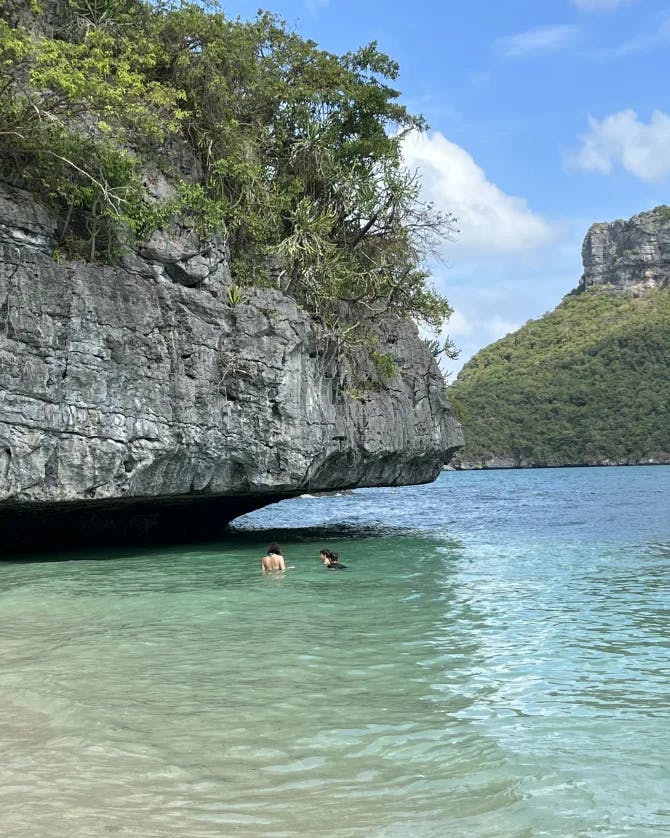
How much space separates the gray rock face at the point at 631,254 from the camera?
11581 centimetres

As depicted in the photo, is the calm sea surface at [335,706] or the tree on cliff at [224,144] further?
the tree on cliff at [224,144]

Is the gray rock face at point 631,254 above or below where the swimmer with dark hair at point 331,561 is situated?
above

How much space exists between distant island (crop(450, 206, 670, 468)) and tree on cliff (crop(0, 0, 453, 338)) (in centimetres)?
6945

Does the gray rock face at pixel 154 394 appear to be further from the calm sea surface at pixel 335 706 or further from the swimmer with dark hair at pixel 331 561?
the swimmer with dark hair at pixel 331 561

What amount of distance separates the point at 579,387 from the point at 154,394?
8013 centimetres

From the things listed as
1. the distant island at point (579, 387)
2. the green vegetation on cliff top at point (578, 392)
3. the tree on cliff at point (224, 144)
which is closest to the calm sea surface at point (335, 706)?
→ the tree on cliff at point (224, 144)

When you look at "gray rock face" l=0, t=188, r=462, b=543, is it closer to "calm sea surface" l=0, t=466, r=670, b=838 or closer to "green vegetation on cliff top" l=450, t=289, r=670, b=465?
"calm sea surface" l=0, t=466, r=670, b=838

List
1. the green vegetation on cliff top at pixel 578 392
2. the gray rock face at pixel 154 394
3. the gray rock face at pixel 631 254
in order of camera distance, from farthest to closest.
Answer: the gray rock face at pixel 631 254 < the green vegetation on cliff top at pixel 578 392 < the gray rock face at pixel 154 394

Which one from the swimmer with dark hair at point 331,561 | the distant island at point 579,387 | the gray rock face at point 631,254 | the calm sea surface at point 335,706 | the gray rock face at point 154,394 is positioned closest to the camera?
the calm sea surface at point 335,706

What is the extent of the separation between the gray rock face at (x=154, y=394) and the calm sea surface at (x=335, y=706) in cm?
244

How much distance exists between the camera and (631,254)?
117 meters

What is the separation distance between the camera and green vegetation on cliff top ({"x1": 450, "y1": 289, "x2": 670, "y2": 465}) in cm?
8619

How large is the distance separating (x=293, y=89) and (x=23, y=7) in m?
6.08

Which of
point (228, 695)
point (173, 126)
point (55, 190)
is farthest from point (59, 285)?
point (228, 695)
